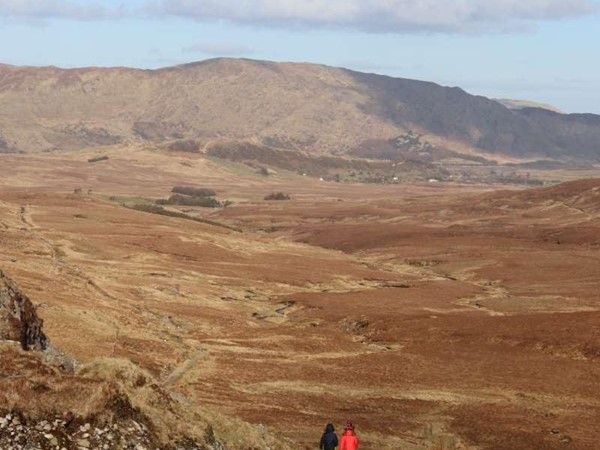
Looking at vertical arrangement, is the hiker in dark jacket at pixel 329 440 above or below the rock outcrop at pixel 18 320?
below

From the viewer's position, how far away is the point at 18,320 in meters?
34.5

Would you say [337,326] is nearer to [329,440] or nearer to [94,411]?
[329,440]

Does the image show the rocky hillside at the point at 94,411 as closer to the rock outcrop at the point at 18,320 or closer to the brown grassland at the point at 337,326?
the rock outcrop at the point at 18,320

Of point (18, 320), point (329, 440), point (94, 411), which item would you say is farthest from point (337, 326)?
point (94, 411)

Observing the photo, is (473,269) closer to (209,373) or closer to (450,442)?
(209,373)

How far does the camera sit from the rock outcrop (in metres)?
33.4

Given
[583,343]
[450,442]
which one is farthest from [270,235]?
[450,442]

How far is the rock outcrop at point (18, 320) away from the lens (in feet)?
109

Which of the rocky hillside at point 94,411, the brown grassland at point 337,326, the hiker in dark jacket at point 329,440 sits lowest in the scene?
the brown grassland at point 337,326

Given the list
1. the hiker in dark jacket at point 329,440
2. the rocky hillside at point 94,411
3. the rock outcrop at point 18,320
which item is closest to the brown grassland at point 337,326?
the hiker in dark jacket at point 329,440

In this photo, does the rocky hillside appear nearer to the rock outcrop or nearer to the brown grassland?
the rock outcrop

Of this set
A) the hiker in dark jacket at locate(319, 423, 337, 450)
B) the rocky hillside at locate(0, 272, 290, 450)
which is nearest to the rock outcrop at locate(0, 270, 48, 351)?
the rocky hillside at locate(0, 272, 290, 450)

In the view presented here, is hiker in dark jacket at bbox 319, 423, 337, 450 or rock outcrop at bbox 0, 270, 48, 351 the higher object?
rock outcrop at bbox 0, 270, 48, 351

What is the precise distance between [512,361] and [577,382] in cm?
785
